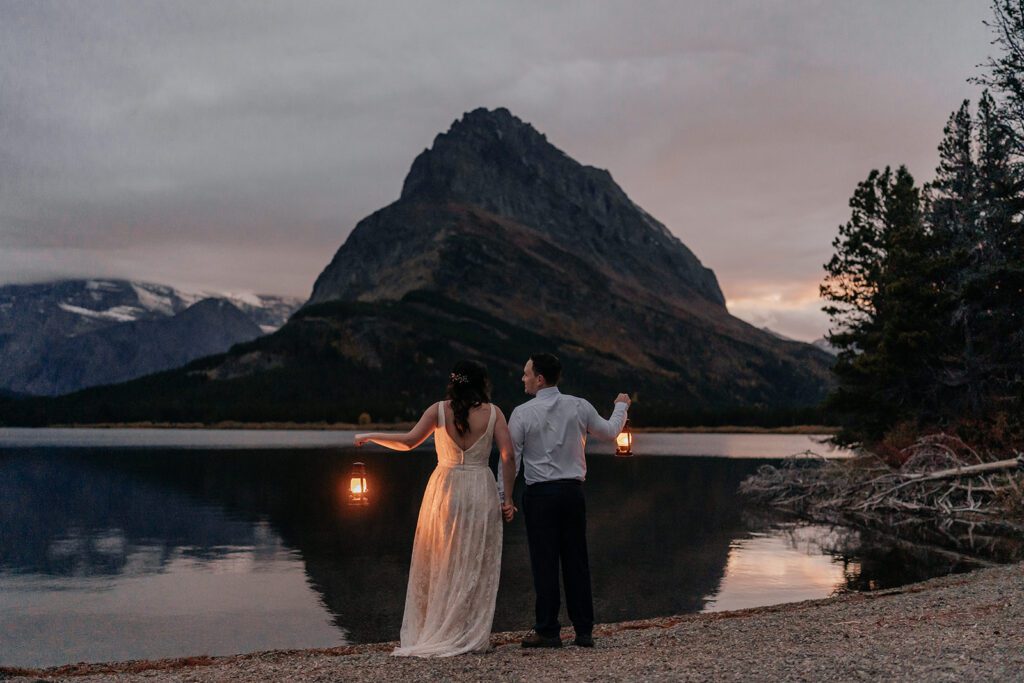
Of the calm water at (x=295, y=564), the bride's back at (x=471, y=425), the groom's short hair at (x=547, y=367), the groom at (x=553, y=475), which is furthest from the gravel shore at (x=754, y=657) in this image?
the calm water at (x=295, y=564)

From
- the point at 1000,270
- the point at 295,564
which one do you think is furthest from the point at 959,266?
the point at 295,564

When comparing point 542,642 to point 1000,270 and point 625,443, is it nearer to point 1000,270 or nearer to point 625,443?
point 625,443

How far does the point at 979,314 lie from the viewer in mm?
44812

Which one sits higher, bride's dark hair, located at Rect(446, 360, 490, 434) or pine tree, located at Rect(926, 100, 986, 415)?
pine tree, located at Rect(926, 100, 986, 415)

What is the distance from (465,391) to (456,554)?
2.30 metres

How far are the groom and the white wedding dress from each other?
1.32ft

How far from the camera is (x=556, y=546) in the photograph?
13023mm

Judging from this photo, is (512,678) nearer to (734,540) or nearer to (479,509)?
(479,509)

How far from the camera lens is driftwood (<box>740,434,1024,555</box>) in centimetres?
3722

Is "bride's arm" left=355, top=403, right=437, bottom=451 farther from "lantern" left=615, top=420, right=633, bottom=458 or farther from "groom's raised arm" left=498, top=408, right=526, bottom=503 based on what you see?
"lantern" left=615, top=420, right=633, bottom=458

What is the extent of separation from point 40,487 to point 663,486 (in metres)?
42.9

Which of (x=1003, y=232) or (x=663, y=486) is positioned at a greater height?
(x=1003, y=232)

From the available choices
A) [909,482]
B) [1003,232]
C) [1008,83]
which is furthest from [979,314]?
[1008,83]

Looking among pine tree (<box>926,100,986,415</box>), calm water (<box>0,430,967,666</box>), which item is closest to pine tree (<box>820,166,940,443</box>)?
pine tree (<box>926,100,986,415</box>)
